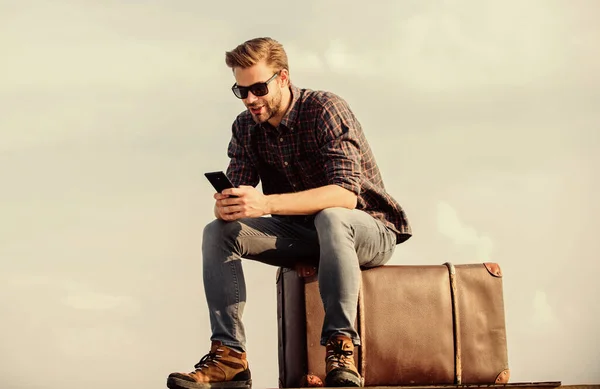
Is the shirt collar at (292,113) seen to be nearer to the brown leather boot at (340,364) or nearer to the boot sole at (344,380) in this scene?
the brown leather boot at (340,364)

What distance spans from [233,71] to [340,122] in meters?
0.76

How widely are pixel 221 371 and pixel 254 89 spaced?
1.77 metres

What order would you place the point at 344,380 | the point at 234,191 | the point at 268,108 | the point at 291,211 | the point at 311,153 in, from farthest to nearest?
1. the point at 311,153
2. the point at 268,108
3. the point at 291,211
4. the point at 234,191
5. the point at 344,380

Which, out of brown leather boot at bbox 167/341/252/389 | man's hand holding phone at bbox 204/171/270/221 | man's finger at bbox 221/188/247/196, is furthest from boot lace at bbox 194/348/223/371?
man's finger at bbox 221/188/247/196

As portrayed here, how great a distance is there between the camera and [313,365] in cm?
601

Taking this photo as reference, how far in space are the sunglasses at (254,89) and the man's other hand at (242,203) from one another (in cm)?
74

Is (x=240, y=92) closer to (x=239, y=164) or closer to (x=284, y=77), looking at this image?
(x=284, y=77)

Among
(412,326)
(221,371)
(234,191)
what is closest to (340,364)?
(221,371)

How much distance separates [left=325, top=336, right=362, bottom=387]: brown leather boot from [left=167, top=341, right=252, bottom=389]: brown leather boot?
0.54m

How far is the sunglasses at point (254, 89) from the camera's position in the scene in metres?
5.90

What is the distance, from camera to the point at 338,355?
538cm

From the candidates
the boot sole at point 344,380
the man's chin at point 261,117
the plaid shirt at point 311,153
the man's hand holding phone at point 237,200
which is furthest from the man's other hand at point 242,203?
the boot sole at point 344,380

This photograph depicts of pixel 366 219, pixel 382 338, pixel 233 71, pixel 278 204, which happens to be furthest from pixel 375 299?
pixel 233 71

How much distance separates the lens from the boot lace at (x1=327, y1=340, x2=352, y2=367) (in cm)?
535
